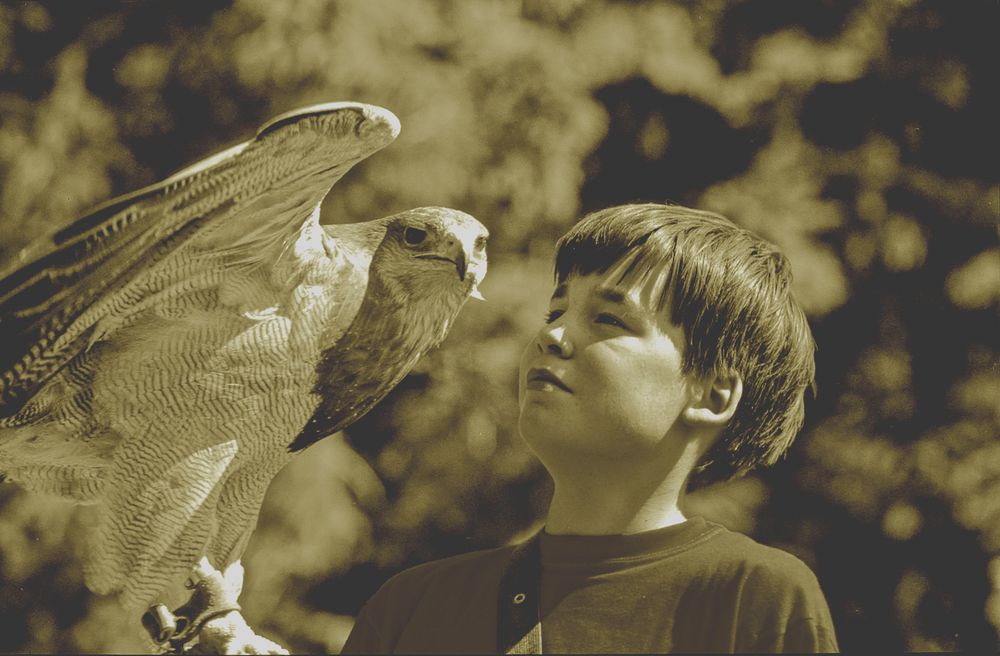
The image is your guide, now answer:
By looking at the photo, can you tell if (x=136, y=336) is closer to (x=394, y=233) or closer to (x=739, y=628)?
(x=394, y=233)

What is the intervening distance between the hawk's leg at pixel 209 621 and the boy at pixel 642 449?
1.20ft

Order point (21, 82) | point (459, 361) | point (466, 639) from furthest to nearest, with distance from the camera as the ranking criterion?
point (21, 82) → point (459, 361) → point (466, 639)

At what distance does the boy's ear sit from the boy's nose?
209 millimetres

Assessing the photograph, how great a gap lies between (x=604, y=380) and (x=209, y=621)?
0.99 metres

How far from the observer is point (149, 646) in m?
2.56

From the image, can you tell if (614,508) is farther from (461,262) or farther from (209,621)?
(461,262)

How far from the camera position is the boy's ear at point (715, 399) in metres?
2.00

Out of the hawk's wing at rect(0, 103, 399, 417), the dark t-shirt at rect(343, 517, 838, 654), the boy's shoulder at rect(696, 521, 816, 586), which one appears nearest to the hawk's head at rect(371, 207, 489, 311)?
the hawk's wing at rect(0, 103, 399, 417)

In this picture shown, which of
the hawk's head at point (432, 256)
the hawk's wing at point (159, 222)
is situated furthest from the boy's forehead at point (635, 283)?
the hawk's head at point (432, 256)

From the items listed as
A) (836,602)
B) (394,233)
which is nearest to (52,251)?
(394,233)

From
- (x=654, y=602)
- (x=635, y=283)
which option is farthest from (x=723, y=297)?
(x=654, y=602)

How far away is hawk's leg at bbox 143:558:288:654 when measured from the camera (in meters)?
2.37

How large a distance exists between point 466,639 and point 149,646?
2.93 ft

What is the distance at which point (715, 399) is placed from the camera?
2021mm
